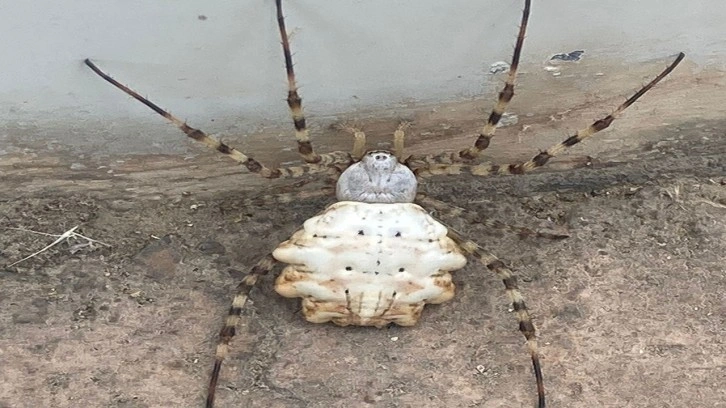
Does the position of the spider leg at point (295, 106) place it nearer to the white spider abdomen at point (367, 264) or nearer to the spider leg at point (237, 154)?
the spider leg at point (237, 154)

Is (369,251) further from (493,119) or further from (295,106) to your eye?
(493,119)

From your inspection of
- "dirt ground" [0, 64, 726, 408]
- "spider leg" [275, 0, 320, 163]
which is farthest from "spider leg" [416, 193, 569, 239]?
"spider leg" [275, 0, 320, 163]

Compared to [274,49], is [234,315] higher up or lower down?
lower down

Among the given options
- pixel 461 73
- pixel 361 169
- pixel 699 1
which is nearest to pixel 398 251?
pixel 361 169

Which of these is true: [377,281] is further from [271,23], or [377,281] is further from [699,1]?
[699,1]

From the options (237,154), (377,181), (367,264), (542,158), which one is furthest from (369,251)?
(542,158)

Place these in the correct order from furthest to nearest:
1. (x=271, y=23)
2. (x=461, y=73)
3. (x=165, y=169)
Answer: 1. (x=165, y=169)
2. (x=461, y=73)
3. (x=271, y=23)

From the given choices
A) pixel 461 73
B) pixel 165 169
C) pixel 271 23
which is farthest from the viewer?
pixel 165 169
